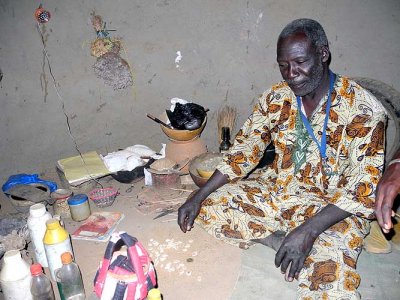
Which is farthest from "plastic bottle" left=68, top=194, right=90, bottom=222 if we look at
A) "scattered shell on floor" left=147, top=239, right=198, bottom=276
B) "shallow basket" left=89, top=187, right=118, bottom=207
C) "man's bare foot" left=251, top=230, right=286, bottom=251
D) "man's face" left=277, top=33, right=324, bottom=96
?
"man's face" left=277, top=33, right=324, bottom=96

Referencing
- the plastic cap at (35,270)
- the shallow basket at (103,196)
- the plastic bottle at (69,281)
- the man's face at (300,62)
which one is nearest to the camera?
the plastic cap at (35,270)

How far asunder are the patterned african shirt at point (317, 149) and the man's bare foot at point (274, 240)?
266mm

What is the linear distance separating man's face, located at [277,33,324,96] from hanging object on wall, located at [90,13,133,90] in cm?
216

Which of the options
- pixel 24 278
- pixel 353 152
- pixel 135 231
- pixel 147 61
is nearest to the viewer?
pixel 24 278

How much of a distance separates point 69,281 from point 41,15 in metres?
2.76

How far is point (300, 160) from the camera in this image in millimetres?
2535

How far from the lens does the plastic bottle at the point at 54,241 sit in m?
2.05

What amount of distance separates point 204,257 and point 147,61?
2.36m

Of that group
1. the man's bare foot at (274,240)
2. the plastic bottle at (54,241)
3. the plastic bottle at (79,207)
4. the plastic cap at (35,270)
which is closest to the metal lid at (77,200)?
the plastic bottle at (79,207)

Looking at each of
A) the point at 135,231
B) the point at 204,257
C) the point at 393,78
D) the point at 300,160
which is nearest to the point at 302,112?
the point at 300,160

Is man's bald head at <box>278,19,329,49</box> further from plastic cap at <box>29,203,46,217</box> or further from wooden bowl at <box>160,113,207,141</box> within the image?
plastic cap at <box>29,203,46,217</box>

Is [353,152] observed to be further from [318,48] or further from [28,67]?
[28,67]

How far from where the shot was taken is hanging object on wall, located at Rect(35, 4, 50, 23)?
3.50 metres

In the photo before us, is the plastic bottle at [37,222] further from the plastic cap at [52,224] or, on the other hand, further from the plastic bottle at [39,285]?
the plastic bottle at [39,285]
